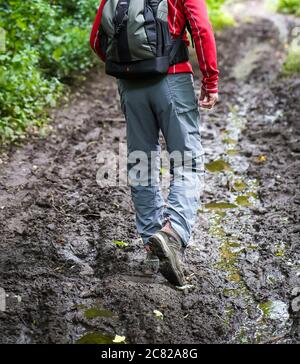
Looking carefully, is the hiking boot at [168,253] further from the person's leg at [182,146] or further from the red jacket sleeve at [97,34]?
the red jacket sleeve at [97,34]

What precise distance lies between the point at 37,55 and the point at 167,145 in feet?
12.4

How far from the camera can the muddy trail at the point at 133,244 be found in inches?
128

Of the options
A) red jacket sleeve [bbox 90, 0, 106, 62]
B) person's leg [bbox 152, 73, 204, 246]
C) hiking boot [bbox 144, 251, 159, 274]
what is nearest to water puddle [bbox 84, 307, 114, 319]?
hiking boot [bbox 144, 251, 159, 274]

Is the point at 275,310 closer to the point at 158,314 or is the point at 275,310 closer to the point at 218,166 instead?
the point at 158,314

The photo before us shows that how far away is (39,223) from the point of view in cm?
438

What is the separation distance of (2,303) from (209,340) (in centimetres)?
127

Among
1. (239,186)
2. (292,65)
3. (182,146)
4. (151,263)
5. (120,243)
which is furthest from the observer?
(292,65)

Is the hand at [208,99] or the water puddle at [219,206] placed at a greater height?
the hand at [208,99]

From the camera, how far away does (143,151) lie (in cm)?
362

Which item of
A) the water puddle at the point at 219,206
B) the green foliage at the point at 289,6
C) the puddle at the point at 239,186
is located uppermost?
the water puddle at the point at 219,206

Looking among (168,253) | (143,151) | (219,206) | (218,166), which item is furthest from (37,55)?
(168,253)

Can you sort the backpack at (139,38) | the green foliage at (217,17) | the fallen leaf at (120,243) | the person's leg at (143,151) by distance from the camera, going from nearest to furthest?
1. the backpack at (139,38)
2. the person's leg at (143,151)
3. the fallen leaf at (120,243)
4. the green foliage at (217,17)

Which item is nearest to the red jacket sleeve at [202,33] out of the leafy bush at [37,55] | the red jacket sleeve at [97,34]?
the red jacket sleeve at [97,34]

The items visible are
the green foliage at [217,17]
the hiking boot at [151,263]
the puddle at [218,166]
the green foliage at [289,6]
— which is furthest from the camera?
the green foliage at [289,6]
